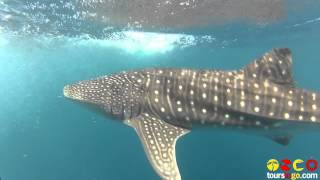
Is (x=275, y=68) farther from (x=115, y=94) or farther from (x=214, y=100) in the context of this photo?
(x=115, y=94)

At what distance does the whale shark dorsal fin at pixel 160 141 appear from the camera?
645 centimetres

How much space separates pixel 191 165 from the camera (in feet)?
106

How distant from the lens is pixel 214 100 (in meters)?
7.38

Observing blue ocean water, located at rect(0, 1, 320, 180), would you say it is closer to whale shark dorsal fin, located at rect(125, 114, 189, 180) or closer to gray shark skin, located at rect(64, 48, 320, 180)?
gray shark skin, located at rect(64, 48, 320, 180)

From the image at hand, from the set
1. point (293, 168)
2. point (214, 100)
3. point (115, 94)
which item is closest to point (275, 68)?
point (214, 100)

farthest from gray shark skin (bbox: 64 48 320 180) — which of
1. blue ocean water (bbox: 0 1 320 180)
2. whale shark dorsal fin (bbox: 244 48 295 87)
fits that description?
blue ocean water (bbox: 0 1 320 180)

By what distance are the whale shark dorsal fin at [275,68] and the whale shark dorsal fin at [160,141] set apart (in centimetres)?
173

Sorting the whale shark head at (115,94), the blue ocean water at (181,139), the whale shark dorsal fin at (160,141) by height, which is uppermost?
the whale shark head at (115,94)

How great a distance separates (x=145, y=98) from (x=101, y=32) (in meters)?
21.5

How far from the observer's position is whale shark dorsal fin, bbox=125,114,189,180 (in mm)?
6449

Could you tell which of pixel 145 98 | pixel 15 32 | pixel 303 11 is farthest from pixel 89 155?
pixel 145 98

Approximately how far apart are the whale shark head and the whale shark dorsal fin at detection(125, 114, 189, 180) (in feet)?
0.81

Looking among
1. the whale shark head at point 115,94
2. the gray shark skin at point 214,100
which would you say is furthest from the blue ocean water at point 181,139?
the whale shark head at point 115,94

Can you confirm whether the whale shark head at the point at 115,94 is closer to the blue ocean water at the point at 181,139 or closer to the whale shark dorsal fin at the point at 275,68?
the whale shark dorsal fin at the point at 275,68
